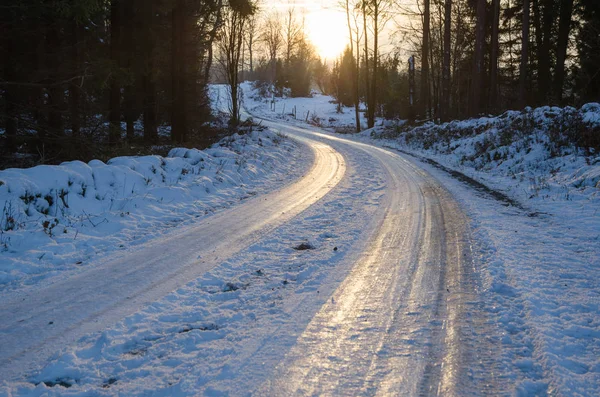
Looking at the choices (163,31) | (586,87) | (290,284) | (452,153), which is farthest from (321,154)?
(586,87)

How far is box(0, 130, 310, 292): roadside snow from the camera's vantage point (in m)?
4.71

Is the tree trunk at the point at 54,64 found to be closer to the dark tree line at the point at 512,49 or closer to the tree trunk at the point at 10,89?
the tree trunk at the point at 10,89

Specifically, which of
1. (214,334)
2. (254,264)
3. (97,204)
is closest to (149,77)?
(97,204)

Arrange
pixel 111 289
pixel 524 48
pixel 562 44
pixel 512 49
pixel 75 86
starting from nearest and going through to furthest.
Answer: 1. pixel 111 289
2. pixel 75 86
3. pixel 524 48
4. pixel 562 44
5. pixel 512 49

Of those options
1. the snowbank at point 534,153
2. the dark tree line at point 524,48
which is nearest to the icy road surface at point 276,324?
the snowbank at point 534,153

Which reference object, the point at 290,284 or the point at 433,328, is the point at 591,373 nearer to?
the point at 433,328

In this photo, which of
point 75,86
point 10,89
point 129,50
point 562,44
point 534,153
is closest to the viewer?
point 75,86

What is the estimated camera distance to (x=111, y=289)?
12.4 feet

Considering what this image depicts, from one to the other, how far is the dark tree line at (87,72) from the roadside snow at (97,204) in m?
2.38

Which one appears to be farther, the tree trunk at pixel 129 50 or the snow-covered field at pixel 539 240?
the tree trunk at pixel 129 50

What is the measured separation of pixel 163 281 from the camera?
12.9 ft

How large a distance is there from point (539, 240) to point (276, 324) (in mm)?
3980

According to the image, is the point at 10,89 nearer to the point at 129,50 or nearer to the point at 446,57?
A: the point at 129,50

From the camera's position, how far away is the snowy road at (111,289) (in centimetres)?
286
